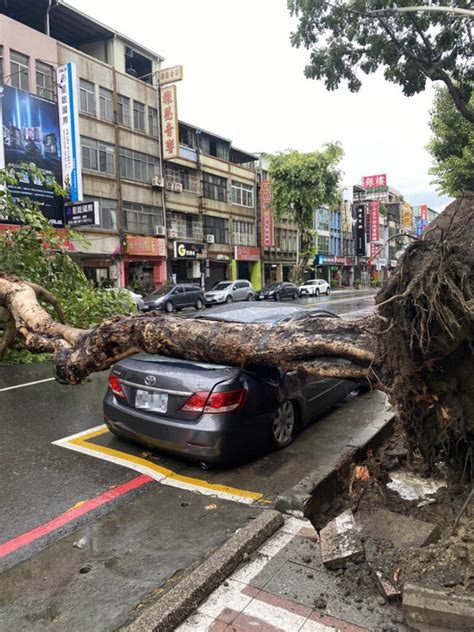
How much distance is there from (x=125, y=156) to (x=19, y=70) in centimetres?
735

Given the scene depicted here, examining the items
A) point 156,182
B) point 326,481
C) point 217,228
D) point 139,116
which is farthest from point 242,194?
point 326,481

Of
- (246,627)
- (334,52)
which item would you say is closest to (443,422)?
(246,627)

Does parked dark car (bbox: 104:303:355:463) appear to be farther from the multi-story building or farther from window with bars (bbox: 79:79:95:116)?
window with bars (bbox: 79:79:95:116)

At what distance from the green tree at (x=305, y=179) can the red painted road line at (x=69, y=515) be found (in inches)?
1304

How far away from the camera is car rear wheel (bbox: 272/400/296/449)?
475 cm

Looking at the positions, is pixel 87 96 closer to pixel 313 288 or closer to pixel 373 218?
pixel 313 288

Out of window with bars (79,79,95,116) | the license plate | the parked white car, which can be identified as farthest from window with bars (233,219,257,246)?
the license plate

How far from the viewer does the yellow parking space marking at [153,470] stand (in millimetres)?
3943

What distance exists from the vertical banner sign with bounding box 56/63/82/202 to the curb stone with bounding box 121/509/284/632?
22819mm

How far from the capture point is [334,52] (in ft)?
40.4

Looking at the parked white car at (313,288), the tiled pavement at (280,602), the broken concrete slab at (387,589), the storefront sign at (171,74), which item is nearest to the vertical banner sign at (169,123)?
the storefront sign at (171,74)

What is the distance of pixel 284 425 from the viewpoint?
4.91 meters

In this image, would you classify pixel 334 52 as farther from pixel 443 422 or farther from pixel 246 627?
pixel 246 627

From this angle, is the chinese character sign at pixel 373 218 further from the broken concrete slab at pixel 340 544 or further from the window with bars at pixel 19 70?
the broken concrete slab at pixel 340 544
